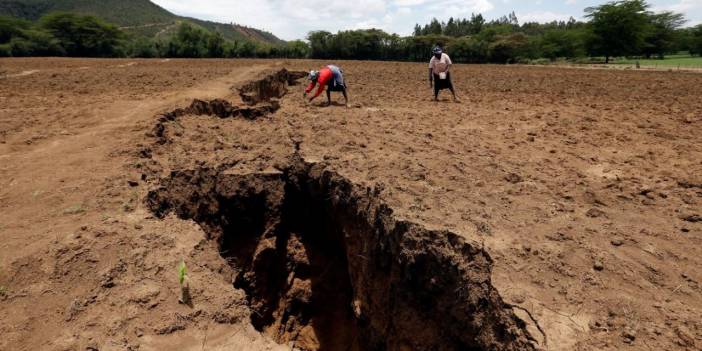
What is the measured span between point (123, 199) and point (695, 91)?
14141 mm

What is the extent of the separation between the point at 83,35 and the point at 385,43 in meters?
31.8

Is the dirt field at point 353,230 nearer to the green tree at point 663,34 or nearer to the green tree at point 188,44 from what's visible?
the green tree at point 188,44

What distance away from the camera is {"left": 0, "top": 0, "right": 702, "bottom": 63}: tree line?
123 ft

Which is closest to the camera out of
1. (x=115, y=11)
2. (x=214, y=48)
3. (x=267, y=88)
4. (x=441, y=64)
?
(x=441, y=64)

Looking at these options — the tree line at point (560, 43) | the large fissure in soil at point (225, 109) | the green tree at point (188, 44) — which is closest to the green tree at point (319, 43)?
the tree line at point (560, 43)

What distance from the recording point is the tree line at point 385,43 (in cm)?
3744

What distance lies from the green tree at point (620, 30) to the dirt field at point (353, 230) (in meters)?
35.5

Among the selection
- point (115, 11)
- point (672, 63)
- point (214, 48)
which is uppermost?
point (115, 11)

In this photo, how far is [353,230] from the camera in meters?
4.77

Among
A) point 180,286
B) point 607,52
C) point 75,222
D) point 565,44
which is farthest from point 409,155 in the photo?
point 565,44

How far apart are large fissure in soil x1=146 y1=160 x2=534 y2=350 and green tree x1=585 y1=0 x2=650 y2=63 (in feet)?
130

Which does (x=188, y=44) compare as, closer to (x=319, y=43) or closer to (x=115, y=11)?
(x=319, y=43)

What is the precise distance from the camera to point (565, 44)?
45844 mm

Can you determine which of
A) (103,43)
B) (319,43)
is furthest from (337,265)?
(319,43)
